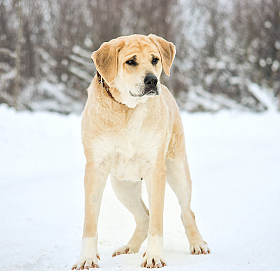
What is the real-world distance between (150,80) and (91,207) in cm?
115

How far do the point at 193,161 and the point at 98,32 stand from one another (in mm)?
11071

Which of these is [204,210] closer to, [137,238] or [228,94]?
[137,238]

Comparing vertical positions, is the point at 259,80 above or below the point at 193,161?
above

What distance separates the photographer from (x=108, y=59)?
3793 mm

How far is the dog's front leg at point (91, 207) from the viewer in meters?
3.50

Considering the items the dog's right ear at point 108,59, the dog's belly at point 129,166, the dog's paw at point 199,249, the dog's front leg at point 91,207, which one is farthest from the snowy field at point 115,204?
the dog's right ear at point 108,59

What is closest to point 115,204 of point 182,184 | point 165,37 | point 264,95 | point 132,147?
point 182,184

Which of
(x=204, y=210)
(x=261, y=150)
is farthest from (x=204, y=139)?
(x=204, y=210)

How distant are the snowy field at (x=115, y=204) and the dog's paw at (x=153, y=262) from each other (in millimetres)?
86

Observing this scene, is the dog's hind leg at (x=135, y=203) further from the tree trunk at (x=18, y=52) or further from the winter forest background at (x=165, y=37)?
the winter forest background at (x=165, y=37)

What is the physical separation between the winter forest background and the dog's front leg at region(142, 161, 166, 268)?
10.6 meters

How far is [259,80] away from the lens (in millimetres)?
22484

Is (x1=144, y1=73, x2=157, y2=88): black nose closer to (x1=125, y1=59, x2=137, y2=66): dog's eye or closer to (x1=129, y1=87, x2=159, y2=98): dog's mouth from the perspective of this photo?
(x1=129, y1=87, x2=159, y2=98): dog's mouth

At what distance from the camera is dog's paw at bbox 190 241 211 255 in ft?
13.0
